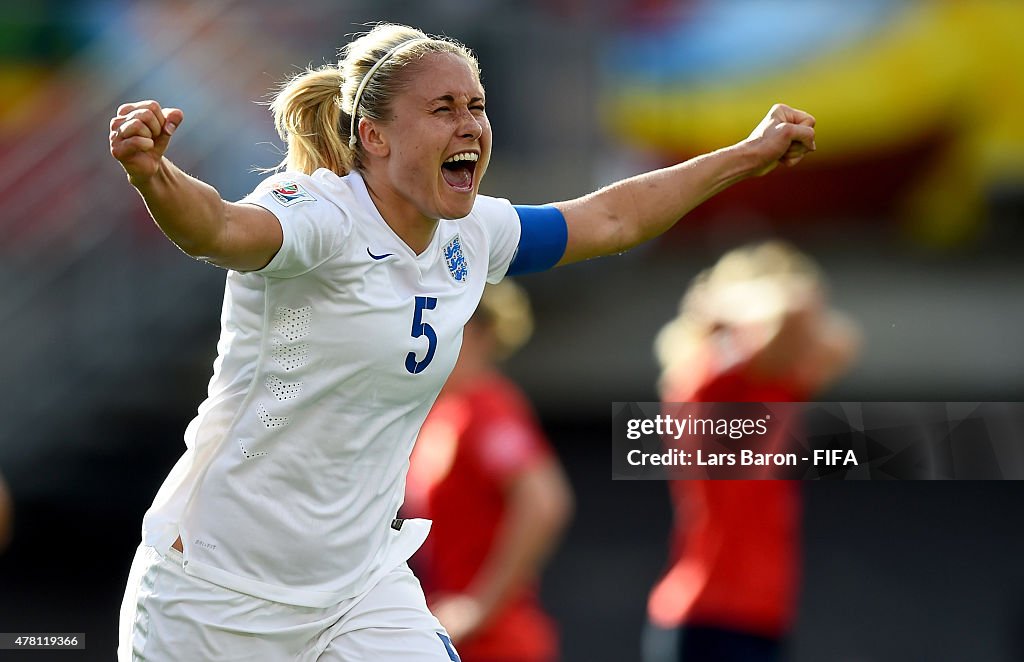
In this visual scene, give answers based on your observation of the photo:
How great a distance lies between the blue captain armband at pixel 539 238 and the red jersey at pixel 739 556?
5.67 feet

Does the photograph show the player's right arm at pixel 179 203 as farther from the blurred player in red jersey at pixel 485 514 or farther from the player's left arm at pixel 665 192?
the blurred player in red jersey at pixel 485 514

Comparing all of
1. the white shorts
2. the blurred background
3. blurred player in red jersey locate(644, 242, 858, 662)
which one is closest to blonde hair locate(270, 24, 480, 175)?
the white shorts

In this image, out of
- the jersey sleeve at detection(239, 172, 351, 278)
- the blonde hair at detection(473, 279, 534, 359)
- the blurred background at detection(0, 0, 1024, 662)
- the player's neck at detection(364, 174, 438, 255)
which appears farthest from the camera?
the blurred background at detection(0, 0, 1024, 662)

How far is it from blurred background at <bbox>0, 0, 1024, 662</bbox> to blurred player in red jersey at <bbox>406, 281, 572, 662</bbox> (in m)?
3.22

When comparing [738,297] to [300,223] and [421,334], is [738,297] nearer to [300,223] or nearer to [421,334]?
[421,334]

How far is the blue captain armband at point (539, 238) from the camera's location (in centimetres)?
323

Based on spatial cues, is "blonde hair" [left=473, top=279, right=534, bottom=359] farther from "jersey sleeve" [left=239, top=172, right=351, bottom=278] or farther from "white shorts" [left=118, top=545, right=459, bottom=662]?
"jersey sleeve" [left=239, top=172, right=351, bottom=278]

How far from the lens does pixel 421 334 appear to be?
9.16 ft

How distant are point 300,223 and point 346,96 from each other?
533mm

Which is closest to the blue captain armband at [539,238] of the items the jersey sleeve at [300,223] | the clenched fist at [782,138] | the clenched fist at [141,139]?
the clenched fist at [782,138]

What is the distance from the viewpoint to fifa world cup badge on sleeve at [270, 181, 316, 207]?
102 inches

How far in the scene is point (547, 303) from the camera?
32.7 feet

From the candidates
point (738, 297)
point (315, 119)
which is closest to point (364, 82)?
point (315, 119)

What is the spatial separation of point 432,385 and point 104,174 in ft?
18.0
